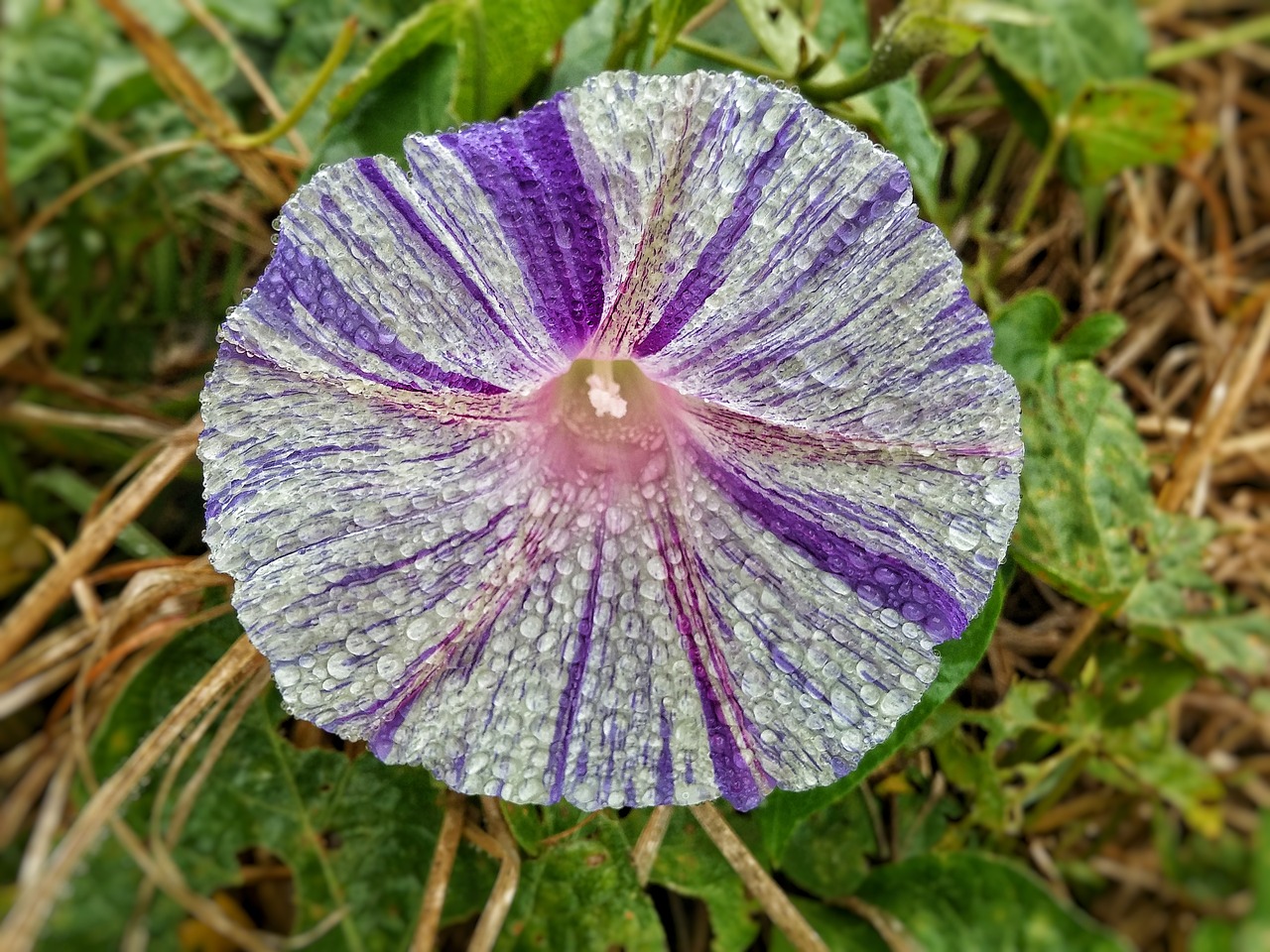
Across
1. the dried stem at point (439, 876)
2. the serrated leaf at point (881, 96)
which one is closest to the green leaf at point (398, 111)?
the serrated leaf at point (881, 96)

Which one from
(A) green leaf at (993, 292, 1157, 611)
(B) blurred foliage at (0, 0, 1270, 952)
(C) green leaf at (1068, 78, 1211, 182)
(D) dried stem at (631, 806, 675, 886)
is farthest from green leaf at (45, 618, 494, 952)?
(C) green leaf at (1068, 78, 1211, 182)

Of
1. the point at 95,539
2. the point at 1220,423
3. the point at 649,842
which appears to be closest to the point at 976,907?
the point at 649,842

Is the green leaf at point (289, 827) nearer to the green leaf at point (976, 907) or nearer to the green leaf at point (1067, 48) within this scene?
the green leaf at point (976, 907)

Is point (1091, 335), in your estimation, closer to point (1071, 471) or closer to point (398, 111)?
point (1071, 471)

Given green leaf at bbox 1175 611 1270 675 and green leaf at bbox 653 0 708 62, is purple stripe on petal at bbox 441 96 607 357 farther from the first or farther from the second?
green leaf at bbox 1175 611 1270 675

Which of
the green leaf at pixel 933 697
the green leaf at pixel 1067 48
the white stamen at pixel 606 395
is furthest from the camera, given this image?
the green leaf at pixel 1067 48
